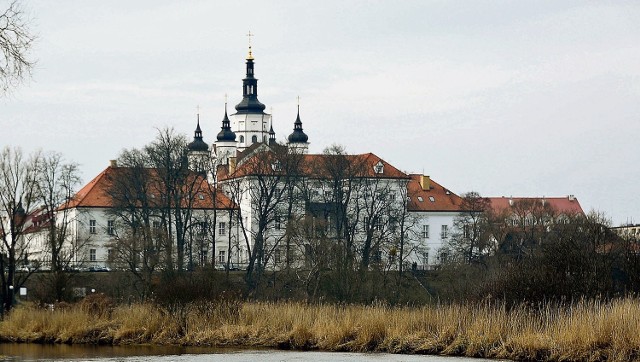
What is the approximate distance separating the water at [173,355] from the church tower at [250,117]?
9716cm

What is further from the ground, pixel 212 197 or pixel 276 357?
pixel 212 197

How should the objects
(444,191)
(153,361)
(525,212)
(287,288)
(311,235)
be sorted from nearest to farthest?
(153,361)
(287,288)
(311,235)
(525,212)
(444,191)

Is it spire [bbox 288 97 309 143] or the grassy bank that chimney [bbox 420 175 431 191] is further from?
the grassy bank

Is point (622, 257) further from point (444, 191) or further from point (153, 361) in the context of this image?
point (444, 191)

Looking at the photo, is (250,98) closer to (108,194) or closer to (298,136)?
(298,136)

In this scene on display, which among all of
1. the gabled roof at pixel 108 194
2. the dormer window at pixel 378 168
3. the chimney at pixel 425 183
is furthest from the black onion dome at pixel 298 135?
the gabled roof at pixel 108 194

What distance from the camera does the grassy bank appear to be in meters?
36.4

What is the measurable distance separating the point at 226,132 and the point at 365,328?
99254mm

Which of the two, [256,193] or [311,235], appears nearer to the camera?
[311,235]

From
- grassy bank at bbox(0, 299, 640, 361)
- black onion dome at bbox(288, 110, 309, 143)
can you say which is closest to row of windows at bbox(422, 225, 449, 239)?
black onion dome at bbox(288, 110, 309, 143)

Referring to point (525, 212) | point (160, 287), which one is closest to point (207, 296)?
point (160, 287)

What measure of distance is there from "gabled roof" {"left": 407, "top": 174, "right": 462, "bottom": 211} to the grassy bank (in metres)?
69.9

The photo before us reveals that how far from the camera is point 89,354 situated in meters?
41.9

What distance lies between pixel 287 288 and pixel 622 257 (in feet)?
91.9
